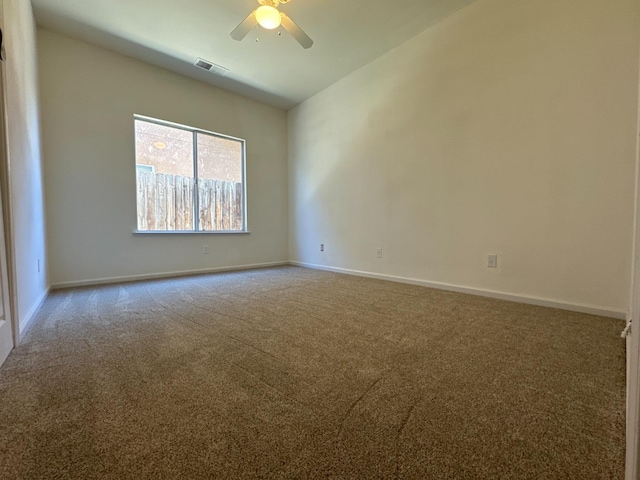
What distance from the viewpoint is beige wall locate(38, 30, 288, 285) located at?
2.82 metres

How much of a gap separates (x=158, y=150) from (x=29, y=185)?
66.1 inches

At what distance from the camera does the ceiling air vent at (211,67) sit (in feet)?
10.8

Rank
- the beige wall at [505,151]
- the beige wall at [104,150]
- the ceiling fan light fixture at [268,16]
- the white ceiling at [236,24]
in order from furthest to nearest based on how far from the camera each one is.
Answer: the beige wall at [104,150] → the white ceiling at [236,24] → the ceiling fan light fixture at [268,16] → the beige wall at [505,151]

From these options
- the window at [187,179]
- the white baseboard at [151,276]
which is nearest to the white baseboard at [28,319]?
the white baseboard at [151,276]

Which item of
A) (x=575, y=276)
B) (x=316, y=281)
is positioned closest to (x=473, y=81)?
(x=575, y=276)

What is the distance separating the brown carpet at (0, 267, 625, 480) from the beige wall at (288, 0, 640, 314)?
58 cm

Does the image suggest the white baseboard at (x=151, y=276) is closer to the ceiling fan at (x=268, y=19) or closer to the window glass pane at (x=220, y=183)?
the window glass pane at (x=220, y=183)

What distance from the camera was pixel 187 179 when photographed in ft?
12.4

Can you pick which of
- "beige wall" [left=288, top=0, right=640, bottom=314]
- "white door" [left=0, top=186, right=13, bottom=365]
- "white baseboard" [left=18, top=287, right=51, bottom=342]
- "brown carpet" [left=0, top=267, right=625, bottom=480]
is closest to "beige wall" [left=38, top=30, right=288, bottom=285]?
"white baseboard" [left=18, top=287, right=51, bottom=342]

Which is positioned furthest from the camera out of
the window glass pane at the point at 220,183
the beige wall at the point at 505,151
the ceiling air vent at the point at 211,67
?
the window glass pane at the point at 220,183

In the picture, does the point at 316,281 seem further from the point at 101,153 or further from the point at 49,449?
the point at 101,153

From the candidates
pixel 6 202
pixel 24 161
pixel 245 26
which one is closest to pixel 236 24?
pixel 245 26

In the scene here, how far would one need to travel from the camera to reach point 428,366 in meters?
1.25

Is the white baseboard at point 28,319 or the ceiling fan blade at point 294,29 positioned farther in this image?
the ceiling fan blade at point 294,29
